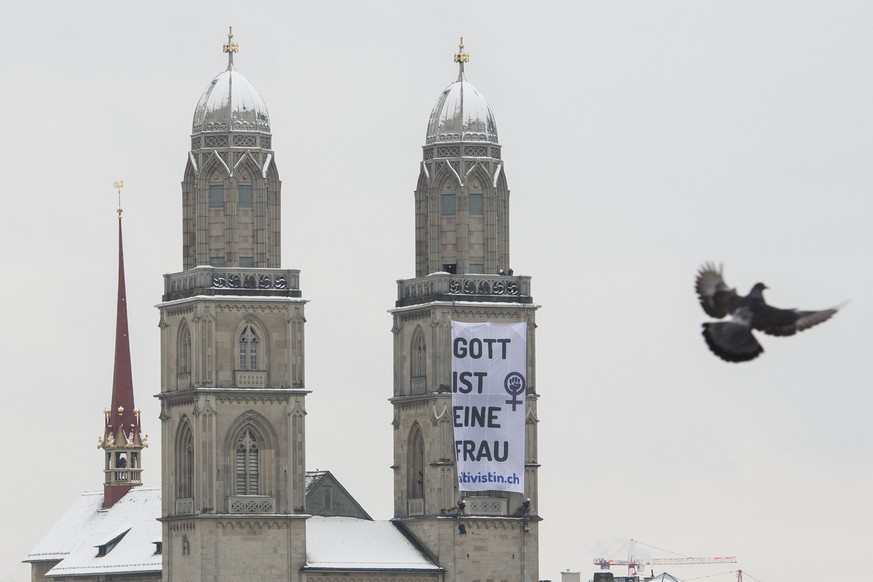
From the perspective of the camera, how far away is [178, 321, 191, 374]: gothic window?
130 m

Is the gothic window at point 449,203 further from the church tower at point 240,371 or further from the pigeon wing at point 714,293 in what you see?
the pigeon wing at point 714,293

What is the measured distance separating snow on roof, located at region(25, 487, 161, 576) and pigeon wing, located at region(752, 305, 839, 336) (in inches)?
3672

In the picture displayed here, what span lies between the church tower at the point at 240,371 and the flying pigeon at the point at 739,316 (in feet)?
275

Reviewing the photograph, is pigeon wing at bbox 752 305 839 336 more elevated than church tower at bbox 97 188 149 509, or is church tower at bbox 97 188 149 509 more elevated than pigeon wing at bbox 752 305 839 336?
church tower at bbox 97 188 149 509

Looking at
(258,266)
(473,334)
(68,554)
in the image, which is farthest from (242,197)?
(68,554)

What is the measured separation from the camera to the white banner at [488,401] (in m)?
131

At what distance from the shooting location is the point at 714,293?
150ft

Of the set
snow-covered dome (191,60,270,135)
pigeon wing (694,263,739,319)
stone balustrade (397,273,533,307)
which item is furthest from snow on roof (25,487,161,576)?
pigeon wing (694,263,739,319)

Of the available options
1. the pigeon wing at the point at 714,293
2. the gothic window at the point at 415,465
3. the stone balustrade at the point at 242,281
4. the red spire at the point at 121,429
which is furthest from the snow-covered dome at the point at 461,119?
the pigeon wing at the point at 714,293

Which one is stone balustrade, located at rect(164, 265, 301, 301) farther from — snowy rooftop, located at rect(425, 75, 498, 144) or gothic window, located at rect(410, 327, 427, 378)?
snowy rooftop, located at rect(425, 75, 498, 144)

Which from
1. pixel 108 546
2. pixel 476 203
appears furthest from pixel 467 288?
pixel 108 546

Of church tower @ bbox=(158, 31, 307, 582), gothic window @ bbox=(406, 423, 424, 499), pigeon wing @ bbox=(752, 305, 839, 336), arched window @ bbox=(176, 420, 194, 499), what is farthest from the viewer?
gothic window @ bbox=(406, 423, 424, 499)

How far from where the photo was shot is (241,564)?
129 meters

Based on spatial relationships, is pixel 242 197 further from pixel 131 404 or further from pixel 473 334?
pixel 131 404
